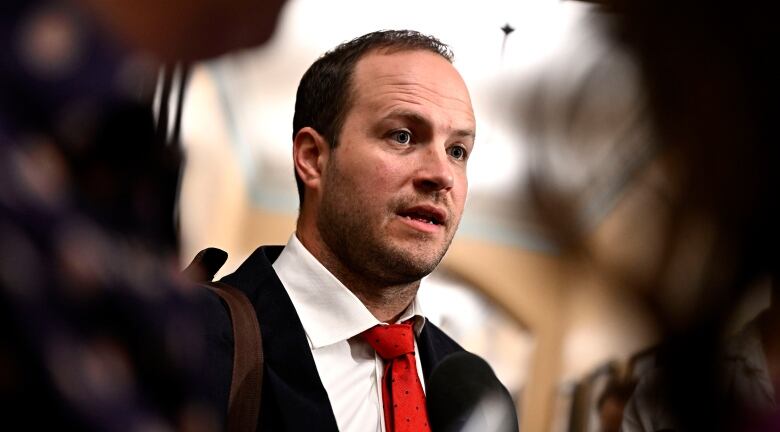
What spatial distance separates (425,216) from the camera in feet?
0.95

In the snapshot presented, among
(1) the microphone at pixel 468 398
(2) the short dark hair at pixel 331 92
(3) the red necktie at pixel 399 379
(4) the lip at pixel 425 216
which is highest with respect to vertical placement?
(2) the short dark hair at pixel 331 92

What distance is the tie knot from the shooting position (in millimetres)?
454

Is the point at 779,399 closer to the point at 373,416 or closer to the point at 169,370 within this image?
the point at 169,370

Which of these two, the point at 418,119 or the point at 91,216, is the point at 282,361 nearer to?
the point at 418,119

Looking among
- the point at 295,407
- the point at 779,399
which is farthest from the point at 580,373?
the point at 295,407

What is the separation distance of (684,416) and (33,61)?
8cm

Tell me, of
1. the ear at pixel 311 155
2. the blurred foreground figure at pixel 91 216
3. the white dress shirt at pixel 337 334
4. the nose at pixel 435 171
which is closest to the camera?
the blurred foreground figure at pixel 91 216

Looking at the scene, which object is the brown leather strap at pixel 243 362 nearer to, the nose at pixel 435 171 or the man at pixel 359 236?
the man at pixel 359 236

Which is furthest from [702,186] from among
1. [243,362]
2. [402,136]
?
[243,362]

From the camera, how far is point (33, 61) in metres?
0.08

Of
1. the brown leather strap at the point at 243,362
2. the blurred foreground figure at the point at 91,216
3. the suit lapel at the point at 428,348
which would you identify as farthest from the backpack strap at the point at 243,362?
the blurred foreground figure at the point at 91,216

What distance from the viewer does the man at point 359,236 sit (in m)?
0.24

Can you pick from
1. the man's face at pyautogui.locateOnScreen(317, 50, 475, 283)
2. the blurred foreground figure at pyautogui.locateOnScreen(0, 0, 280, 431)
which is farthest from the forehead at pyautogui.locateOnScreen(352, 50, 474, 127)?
the blurred foreground figure at pyautogui.locateOnScreen(0, 0, 280, 431)

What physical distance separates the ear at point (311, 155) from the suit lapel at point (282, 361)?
0.05 m
